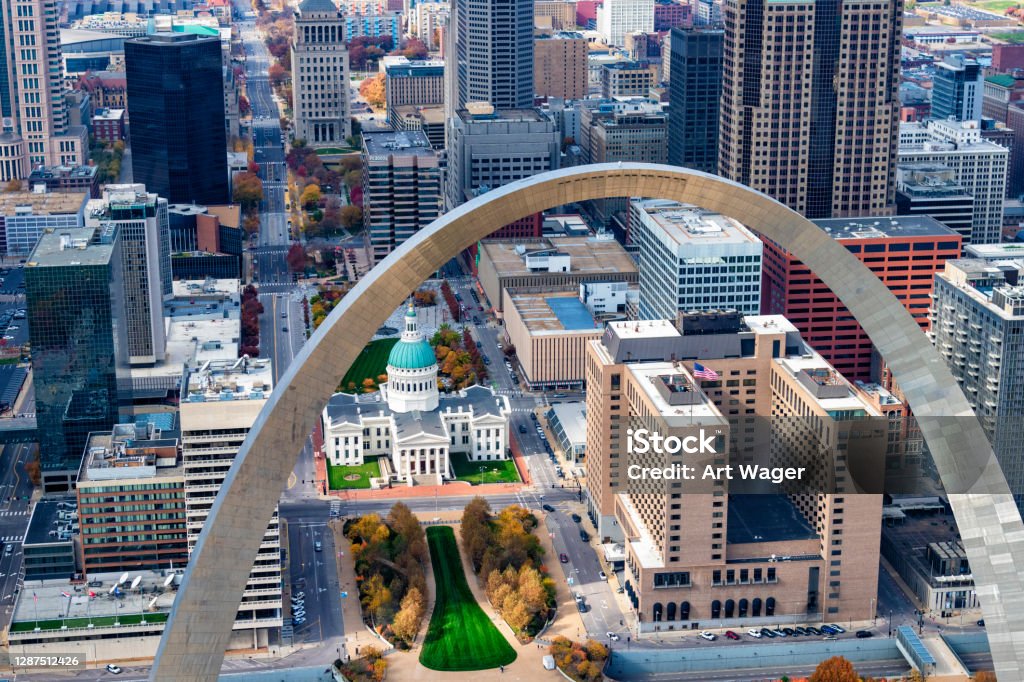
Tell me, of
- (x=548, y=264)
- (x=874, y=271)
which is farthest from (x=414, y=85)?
(x=874, y=271)

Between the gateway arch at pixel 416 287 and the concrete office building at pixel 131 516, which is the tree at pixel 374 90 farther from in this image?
the gateway arch at pixel 416 287

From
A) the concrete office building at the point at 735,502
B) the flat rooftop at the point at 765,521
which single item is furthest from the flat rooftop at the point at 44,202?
the flat rooftop at the point at 765,521

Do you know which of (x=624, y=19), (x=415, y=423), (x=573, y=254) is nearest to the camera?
(x=415, y=423)

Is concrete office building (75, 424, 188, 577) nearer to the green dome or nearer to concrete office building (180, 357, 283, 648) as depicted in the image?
concrete office building (180, 357, 283, 648)

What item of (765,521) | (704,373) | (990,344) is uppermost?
(704,373)

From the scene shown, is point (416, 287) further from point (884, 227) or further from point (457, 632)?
point (884, 227)

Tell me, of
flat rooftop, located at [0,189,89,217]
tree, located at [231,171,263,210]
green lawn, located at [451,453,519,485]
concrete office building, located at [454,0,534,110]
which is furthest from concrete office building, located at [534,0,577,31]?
green lawn, located at [451,453,519,485]

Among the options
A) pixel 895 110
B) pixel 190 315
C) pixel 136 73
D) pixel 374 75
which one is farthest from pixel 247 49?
pixel 895 110

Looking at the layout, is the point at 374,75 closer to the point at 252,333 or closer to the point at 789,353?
the point at 252,333
